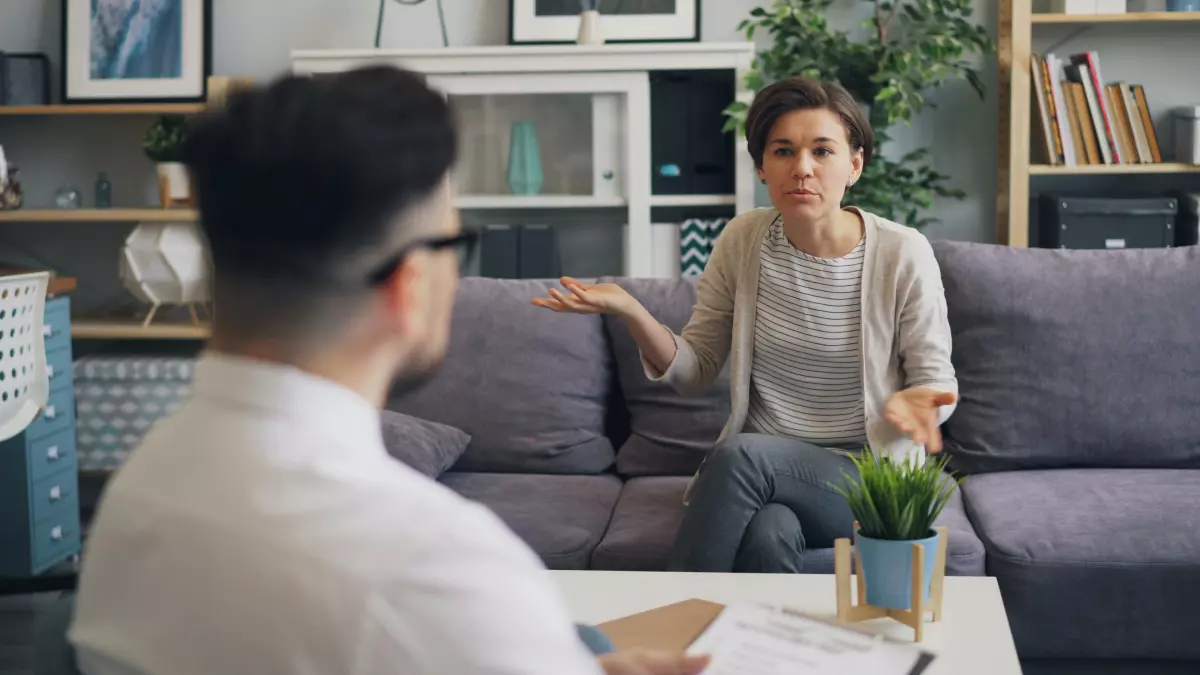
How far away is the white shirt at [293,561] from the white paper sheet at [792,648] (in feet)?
2.16

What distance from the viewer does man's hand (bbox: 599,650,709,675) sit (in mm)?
1056

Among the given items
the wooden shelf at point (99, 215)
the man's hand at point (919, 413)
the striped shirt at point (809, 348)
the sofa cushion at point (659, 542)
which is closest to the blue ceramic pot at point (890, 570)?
the man's hand at point (919, 413)

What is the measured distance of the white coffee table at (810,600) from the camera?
4.53 feet

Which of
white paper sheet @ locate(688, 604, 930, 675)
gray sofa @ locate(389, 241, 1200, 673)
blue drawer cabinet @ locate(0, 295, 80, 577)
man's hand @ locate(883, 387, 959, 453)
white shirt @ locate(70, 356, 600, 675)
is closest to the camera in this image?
white shirt @ locate(70, 356, 600, 675)

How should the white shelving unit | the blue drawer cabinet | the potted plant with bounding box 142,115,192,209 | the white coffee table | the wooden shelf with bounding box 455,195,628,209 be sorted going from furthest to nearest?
the potted plant with bounding box 142,115,192,209, the wooden shelf with bounding box 455,195,628,209, the white shelving unit, the blue drawer cabinet, the white coffee table

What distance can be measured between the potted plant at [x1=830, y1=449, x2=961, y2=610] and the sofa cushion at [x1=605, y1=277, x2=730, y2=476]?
1.03 meters

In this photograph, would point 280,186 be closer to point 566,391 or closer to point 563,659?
point 563,659

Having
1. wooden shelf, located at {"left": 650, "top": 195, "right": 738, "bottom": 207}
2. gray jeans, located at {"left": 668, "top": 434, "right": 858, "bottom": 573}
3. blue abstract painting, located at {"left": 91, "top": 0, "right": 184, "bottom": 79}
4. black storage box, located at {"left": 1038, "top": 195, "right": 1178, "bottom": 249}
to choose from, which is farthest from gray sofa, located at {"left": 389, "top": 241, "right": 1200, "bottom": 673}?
blue abstract painting, located at {"left": 91, "top": 0, "right": 184, "bottom": 79}

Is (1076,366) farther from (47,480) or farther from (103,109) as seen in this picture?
(103,109)

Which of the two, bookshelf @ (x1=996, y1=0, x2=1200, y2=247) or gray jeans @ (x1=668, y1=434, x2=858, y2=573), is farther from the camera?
bookshelf @ (x1=996, y1=0, x2=1200, y2=247)

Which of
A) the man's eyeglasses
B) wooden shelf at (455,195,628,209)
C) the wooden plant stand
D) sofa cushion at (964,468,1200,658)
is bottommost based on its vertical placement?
sofa cushion at (964,468,1200,658)

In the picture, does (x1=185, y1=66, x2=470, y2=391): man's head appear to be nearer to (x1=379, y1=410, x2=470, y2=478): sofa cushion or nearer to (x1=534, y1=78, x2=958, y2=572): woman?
(x1=534, y1=78, x2=958, y2=572): woman

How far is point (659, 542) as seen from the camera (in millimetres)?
2135

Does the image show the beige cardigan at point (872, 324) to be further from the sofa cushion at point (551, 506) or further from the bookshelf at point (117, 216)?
the bookshelf at point (117, 216)
